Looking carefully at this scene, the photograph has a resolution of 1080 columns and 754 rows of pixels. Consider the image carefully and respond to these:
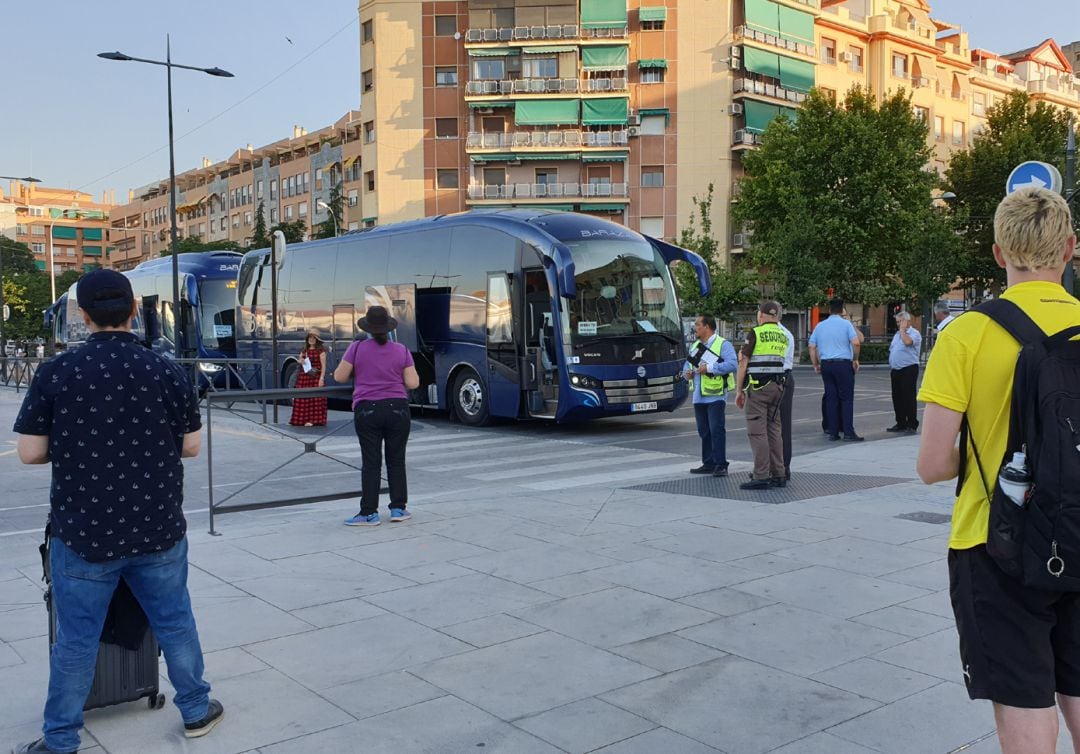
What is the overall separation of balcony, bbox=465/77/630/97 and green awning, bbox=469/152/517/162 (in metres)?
3.32

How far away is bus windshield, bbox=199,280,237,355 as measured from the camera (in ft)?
84.6

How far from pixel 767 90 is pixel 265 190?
55.0 metres

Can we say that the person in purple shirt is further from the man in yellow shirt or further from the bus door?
the bus door

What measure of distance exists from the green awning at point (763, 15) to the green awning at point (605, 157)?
10.0m

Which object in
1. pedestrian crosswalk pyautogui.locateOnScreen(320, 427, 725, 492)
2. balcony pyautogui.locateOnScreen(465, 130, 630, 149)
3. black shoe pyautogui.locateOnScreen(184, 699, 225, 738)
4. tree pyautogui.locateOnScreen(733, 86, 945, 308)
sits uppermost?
balcony pyautogui.locateOnScreen(465, 130, 630, 149)

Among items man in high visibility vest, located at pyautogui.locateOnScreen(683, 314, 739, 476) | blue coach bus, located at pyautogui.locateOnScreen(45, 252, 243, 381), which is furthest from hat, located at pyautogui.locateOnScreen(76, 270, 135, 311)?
blue coach bus, located at pyautogui.locateOnScreen(45, 252, 243, 381)

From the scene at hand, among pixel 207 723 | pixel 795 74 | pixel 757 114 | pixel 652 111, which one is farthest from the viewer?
pixel 795 74

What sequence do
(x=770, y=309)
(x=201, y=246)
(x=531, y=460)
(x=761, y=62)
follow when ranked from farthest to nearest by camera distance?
(x=201, y=246)
(x=761, y=62)
(x=531, y=460)
(x=770, y=309)

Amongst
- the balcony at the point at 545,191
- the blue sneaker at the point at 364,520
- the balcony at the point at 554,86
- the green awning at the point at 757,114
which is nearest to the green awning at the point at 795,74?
the green awning at the point at 757,114

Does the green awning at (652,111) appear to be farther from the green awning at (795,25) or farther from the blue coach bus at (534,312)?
the blue coach bus at (534,312)

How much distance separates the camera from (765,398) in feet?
31.2

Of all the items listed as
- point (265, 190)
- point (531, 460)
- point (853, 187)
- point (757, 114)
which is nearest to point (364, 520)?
point (531, 460)

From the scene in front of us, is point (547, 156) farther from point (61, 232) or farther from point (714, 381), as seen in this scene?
point (61, 232)

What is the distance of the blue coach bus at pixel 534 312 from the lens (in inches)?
602
